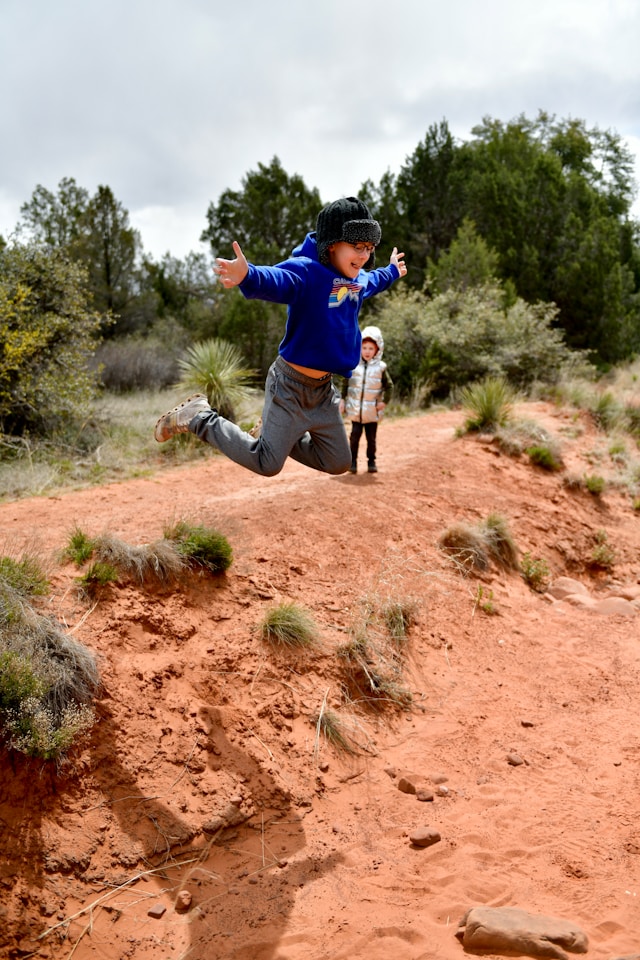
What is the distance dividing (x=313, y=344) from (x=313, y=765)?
109 inches

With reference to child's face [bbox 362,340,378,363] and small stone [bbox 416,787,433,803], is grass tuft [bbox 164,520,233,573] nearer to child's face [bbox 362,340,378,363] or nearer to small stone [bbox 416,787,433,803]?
small stone [bbox 416,787,433,803]

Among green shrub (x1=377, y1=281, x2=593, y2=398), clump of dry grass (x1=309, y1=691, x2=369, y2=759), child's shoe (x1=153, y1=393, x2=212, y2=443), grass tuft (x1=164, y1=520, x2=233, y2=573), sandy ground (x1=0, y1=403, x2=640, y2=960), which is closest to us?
sandy ground (x1=0, y1=403, x2=640, y2=960)

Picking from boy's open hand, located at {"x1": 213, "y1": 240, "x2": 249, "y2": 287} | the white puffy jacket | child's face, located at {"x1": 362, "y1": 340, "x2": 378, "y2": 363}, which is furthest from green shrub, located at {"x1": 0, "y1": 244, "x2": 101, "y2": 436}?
boy's open hand, located at {"x1": 213, "y1": 240, "x2": 249, "y2": 287}

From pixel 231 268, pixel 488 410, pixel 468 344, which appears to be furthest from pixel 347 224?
pixel 468 344

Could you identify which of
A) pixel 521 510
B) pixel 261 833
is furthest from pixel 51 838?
pixel 521 510

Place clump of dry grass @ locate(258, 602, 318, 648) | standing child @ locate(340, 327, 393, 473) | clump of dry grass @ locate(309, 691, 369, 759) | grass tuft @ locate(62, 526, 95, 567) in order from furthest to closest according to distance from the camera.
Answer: standing child @ locate(340, 327, 393, 473) < clump of dry grass @ locate(258, 602, 318, 648) < grass tuft @ locate(62, 526, 95, 567) < clump of dry grass @ locate(309, 691, 369, 759)

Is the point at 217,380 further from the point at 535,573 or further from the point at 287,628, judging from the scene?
the point at 287,628

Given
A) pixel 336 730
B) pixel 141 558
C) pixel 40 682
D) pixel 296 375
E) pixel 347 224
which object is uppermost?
pixel 347 224

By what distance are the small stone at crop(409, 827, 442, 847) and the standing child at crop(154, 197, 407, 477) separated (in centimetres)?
224

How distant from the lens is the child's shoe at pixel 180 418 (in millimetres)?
4723

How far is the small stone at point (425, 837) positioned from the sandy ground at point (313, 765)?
3 cm

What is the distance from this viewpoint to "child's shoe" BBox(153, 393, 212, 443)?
15.5ft

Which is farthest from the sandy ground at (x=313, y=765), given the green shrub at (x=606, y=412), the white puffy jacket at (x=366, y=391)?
the green shrub at (x=606, y=412)

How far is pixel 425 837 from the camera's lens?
4570mm
